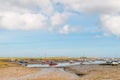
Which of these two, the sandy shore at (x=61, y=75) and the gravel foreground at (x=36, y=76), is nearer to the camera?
the sandy shore at (x=61, y=75)

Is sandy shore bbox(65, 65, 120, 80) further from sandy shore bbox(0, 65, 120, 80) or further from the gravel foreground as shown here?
the gravel foreground

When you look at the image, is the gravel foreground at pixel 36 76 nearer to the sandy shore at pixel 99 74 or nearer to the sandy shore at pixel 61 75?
the sandy shore at pixel 61 75

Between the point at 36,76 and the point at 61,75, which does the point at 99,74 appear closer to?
the point at 61,75

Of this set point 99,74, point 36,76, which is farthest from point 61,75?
point 99,74

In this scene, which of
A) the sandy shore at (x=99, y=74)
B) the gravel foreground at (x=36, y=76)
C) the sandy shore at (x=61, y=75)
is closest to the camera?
the sandy shore at (x=99, y=74)

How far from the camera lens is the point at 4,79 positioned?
177ft

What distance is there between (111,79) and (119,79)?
6.01 feet

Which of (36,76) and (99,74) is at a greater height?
(99,74)

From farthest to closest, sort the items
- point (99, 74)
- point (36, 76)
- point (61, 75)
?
point (61, 75)
point (36, 76)
point (99, 74)

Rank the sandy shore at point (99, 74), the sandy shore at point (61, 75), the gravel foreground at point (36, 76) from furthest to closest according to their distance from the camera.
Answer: the gravel foreground at point (36, 76) → the sandy shore at point (61, 75) → the sandy shore at point (99, 74)

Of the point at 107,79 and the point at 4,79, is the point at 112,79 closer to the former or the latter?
the point at 107,79

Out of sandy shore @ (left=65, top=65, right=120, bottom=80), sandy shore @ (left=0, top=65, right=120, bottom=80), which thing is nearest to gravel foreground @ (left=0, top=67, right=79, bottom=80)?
sandy shore @ (left=0, top=65, right=120, bottom=80)

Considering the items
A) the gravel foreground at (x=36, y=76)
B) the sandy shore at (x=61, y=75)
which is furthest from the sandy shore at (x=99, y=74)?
the gravel foreground at (x=36, y=76)

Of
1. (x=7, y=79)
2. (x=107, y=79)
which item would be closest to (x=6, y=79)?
(x=7, y=79)
